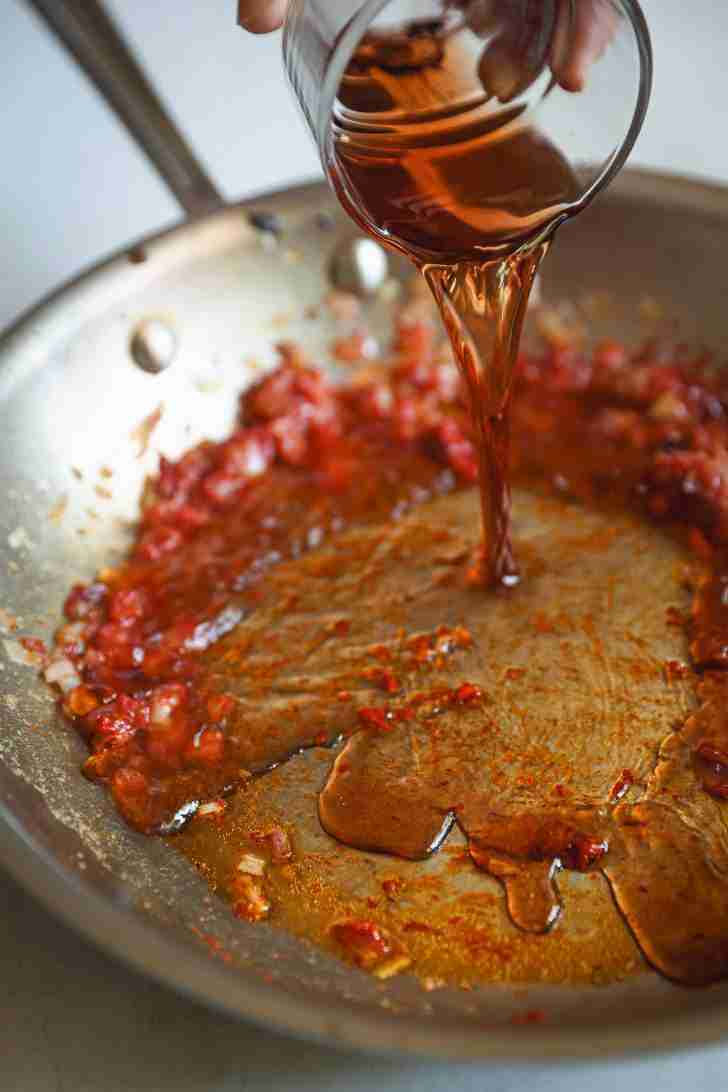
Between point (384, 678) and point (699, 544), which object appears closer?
point (384, 678)

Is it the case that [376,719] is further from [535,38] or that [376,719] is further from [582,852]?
[535,38]

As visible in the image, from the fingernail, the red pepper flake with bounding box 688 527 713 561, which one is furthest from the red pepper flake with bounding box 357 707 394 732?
the fingernail

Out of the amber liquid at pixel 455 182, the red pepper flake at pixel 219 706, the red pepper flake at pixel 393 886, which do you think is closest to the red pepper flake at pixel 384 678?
the red pepper flake at pixel 219 706

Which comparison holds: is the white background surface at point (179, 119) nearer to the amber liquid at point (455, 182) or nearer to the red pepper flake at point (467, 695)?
the amber liquid at point (455, 182)

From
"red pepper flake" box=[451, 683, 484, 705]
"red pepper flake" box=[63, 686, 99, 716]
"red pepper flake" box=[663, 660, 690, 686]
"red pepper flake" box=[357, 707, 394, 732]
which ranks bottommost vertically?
"red pepper flake" box=[663, 660, 690, 686]

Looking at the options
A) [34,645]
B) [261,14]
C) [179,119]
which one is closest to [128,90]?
[179,119]

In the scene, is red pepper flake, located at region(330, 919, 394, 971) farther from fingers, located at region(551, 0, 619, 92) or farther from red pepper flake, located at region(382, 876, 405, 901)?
fingers, located at region(551, 0, 619, 92)

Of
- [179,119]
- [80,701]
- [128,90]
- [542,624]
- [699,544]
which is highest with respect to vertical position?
[128,90]

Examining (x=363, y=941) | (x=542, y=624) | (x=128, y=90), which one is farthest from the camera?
(x=128, y=90)
